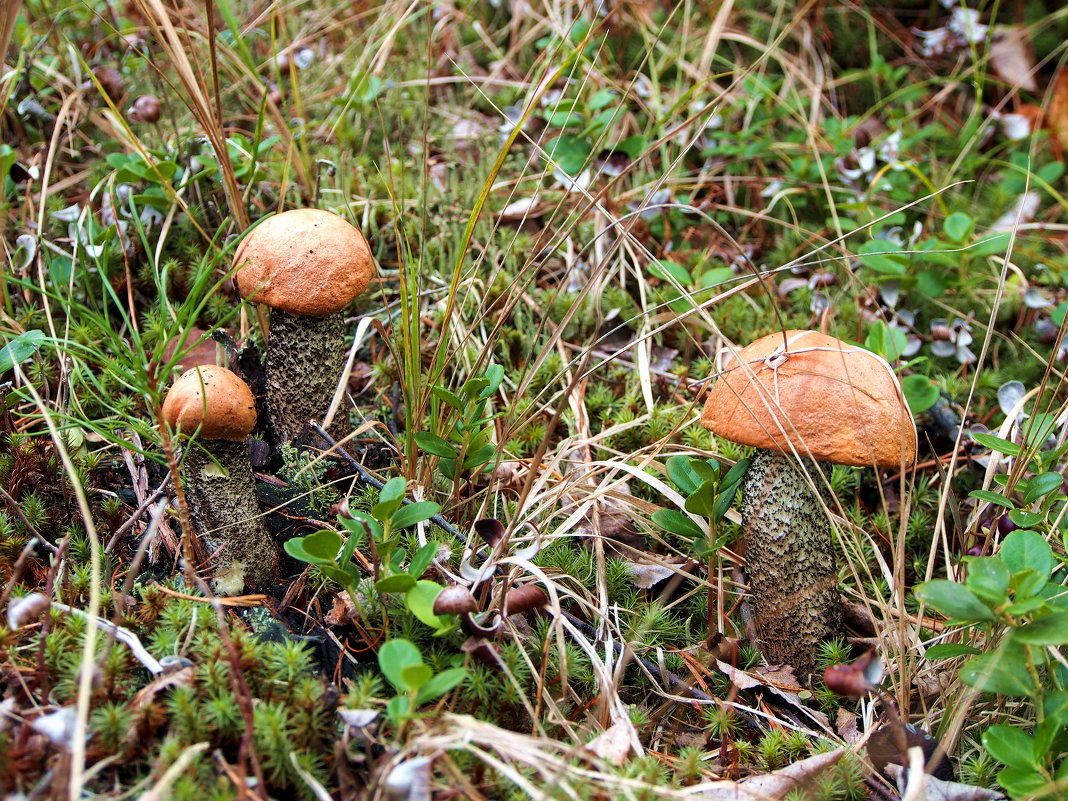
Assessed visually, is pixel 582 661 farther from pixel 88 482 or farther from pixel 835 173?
pixel 835 173

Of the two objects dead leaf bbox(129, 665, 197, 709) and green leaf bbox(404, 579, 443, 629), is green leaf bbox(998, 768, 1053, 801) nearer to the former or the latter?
green leaf bbox(404, 579, 443, 629)

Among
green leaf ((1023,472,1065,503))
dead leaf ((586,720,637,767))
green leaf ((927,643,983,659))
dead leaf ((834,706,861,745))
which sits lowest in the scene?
dead leaf ((834,706,861,745))

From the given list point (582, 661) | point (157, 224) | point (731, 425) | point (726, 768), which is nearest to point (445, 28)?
point (157, 224)

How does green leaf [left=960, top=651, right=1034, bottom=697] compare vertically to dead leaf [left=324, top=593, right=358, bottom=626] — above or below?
below

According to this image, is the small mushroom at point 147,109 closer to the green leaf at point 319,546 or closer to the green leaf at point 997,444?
the green leaf at point 319,546

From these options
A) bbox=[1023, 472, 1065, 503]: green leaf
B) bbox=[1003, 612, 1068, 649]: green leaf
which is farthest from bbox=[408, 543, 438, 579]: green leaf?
bbox=[1023, 472, 1065, 503]: green leaf

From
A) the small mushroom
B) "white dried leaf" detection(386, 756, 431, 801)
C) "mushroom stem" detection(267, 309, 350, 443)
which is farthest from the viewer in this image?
the small mushroom
